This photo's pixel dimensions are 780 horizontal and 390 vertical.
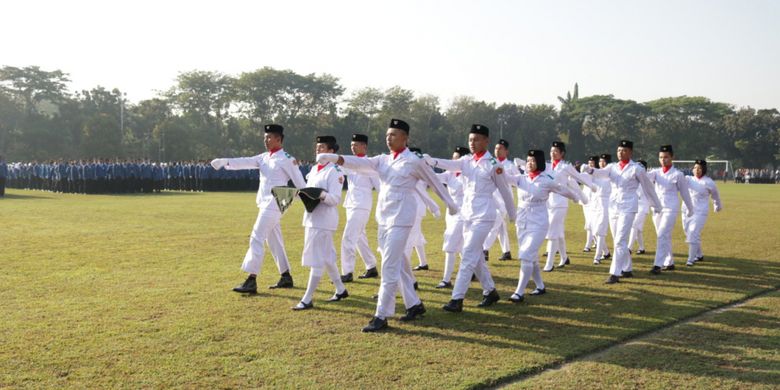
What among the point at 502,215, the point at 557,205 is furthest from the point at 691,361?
the point at 557,205

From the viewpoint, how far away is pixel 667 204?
40.0 ft

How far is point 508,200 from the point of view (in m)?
8.13

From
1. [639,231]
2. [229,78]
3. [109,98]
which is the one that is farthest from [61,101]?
[639,231]

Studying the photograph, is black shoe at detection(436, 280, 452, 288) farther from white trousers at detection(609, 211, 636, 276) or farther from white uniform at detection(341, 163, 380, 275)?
white trousers at detection(609, 211, 636, 276)

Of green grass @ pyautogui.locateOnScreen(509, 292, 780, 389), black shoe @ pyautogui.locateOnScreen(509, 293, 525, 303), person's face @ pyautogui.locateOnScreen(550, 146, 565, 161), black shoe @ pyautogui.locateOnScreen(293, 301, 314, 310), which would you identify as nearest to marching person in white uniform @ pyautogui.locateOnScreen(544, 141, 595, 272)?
person's face @ pyautogui.locateOnScreen(550, 146, 565, 161)

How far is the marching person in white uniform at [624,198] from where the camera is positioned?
10.4 m

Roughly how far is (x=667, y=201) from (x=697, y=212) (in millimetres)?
1579

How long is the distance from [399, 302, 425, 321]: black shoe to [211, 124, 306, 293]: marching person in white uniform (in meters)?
2.28

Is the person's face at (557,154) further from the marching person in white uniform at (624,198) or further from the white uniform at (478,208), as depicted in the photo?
the white uniform at (478,208)

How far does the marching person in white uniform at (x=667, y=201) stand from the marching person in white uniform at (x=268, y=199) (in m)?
6.53

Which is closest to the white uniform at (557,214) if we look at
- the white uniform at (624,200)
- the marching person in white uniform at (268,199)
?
the white uniform at (624,200)

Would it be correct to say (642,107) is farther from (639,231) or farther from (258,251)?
(258,251)

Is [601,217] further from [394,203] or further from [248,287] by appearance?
[248,287]

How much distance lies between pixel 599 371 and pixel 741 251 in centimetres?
1058
